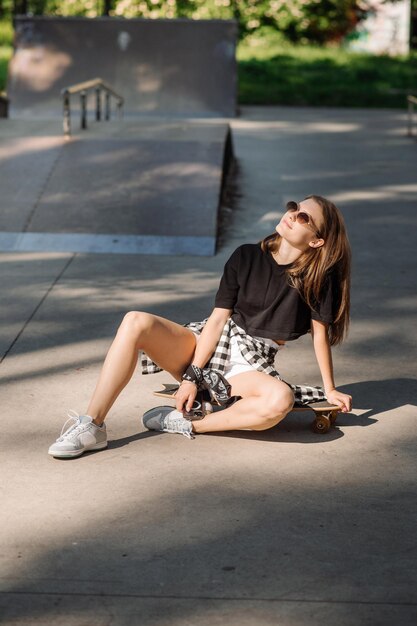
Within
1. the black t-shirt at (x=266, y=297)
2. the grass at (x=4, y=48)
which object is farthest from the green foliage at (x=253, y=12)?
the black t-shirt at (x=266, y=297)

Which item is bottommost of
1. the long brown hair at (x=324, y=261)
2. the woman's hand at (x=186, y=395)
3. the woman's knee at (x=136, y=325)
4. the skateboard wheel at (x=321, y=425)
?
the skateboard wheel at (x=321, y=425)

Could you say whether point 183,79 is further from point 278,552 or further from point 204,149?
point 278,552

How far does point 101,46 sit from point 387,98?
309 inches

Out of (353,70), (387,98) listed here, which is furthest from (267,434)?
(353,70)

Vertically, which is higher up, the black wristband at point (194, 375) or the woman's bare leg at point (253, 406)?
the black wristband at point (194, 375)

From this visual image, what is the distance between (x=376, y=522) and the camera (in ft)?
13.1

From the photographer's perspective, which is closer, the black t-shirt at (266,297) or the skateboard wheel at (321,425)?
the black t-shirt at (266,297)

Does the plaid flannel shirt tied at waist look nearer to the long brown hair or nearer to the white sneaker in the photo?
the long brown hair

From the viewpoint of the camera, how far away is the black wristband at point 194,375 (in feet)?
15.6

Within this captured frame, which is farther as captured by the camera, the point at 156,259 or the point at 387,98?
the point at 387,98

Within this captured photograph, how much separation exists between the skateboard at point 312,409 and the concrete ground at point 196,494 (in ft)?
0.20

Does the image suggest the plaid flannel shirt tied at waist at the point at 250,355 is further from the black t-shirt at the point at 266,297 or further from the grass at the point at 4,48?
the grass at the point at 4,48

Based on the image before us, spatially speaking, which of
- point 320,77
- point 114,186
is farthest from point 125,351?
point 320,77

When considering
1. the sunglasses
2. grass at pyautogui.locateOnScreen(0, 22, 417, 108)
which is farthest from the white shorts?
grass at pyautogui.locateOnScreen(0, 22, 417, 108)
